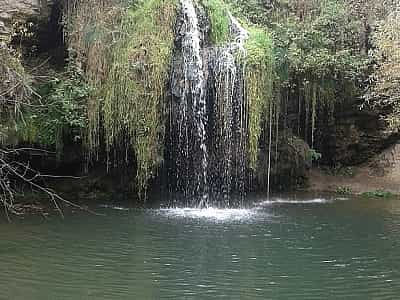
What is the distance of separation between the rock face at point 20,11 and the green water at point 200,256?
15.1 ft

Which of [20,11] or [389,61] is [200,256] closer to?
[20,11]

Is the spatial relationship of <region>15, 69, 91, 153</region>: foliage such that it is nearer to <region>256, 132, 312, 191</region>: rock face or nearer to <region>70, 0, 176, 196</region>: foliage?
<region>70, 0, 176, 196</region>: foliage

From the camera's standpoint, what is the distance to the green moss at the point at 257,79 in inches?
575

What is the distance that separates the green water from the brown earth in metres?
6.15

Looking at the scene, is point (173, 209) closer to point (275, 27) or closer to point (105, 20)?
point (105, 20)

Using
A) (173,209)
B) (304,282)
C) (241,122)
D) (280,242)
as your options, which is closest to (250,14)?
(241,122)

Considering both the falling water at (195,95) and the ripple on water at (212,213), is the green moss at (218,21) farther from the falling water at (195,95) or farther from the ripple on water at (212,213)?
the ripple on water at (212,213)

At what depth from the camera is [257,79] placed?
14680 millimetres

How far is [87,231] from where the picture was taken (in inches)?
421

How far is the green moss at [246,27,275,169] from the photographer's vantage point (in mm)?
14602

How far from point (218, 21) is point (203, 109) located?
8.14 feet

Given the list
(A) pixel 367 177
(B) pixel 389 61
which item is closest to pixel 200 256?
(B) pixel 389 61

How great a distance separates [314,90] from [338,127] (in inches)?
118

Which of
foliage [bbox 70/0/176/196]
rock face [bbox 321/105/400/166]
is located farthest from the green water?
rock face [bbox 321/105/400/166]
